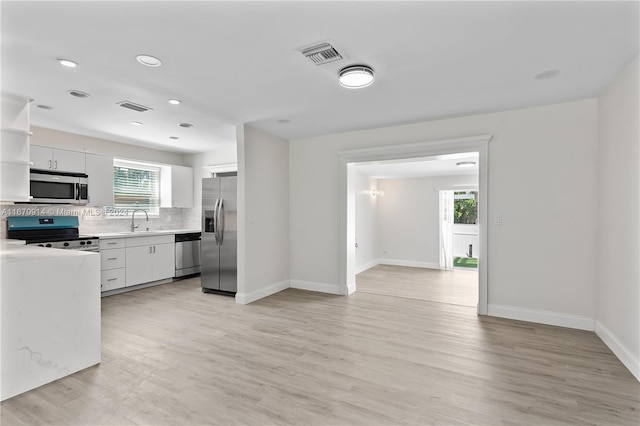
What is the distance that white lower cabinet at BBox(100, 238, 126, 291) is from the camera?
4801mm

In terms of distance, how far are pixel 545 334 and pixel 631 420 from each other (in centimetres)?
146

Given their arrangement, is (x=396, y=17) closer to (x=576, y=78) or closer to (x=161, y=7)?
(x=161, y=7)

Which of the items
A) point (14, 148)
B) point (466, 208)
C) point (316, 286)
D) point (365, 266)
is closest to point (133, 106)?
point (14, 148)

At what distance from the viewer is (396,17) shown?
6.58 ft

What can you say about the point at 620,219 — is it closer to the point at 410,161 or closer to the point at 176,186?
the point at 410,161

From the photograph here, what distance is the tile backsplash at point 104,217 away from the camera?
14.9 ft

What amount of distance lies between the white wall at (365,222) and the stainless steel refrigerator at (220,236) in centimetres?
289

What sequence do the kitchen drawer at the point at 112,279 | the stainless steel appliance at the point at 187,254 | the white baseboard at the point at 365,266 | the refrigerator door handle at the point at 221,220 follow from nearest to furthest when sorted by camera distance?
1. the kitchen drawer at the point at 112,279
2. the refrigerator door handle at the point at 221,220
3. the stainless steel appliance at the point at 187,254
4. the white baseboard at the point at 365,266

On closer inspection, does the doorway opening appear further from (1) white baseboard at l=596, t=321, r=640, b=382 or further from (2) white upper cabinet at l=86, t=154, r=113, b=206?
(2) white upper cabinet at l=86, t=154, r=113, b=206

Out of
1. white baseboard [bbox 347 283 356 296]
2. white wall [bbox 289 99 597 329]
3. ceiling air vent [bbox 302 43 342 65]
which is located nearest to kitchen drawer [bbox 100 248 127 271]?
white baseboard [bbox 347 283 356 296]

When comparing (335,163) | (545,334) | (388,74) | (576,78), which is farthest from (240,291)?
(576,78)

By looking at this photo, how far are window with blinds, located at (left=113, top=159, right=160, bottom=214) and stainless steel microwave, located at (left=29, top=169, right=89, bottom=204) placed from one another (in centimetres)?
69

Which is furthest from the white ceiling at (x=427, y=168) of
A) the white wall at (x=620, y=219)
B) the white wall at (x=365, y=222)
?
the white wall at (x=620, y=219)

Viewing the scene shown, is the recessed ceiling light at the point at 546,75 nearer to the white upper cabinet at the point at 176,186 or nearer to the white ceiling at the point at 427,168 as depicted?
the white ceiling at the point at 427,168
